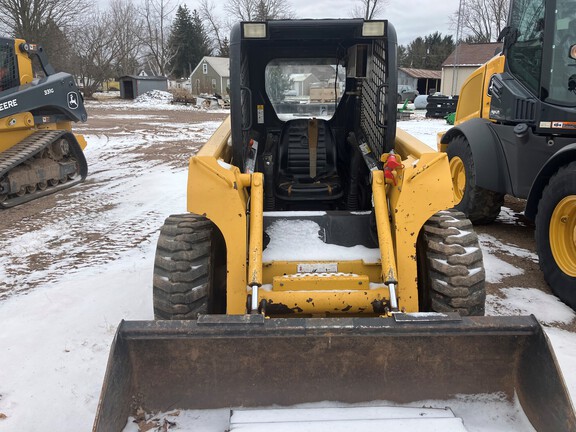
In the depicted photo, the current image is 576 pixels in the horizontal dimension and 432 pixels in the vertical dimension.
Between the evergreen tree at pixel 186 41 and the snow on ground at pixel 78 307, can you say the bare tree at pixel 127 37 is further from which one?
the snow on ground at pixel 78 307

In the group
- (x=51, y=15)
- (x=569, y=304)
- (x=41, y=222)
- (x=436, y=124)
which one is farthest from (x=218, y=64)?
(x=569, y=304)

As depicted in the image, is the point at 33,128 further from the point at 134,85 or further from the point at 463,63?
the point at 134,85

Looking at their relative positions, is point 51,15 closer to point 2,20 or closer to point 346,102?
point 2,20

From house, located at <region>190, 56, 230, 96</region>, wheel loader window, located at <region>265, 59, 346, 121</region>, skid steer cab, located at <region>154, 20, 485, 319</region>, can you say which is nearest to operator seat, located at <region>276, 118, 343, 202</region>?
wheel loader window, located at <region>265, 59, 346, 121</region>

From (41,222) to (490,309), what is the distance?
573 centimetres

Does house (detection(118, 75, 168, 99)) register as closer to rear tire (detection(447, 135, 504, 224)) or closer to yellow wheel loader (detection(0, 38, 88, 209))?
yellow wheel loader (detection(0, 38, 88, 209))

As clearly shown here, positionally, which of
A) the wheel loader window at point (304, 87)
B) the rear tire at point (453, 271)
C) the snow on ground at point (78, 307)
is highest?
the wheel loader window at point (304, 87)

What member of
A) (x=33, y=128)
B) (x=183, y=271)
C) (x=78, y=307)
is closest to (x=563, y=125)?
(x=183, y=271)

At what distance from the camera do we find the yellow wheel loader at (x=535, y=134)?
14.6 feet

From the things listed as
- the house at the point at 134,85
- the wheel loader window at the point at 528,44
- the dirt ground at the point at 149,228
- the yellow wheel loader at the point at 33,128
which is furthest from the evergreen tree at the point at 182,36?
the wheel loader window at the point at 528,44

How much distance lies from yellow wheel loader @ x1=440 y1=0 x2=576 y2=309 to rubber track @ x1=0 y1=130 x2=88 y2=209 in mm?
6403

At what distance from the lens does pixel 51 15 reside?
34.6 metres

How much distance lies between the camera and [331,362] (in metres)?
2.67

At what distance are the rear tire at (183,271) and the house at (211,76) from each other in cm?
5293
